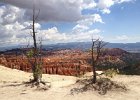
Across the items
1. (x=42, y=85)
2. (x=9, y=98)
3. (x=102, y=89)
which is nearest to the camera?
(x=9, y=98)

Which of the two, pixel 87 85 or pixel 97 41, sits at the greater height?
pixel 97 41

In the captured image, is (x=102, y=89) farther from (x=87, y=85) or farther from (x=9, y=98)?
(x=9, y=98)

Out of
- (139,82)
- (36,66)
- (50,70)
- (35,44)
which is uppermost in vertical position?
(35,44)

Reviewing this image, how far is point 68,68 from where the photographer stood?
10844 centimetres

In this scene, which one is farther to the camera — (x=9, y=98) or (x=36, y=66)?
(x=36, y=66)

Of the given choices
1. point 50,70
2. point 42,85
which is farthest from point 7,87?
point 50,70

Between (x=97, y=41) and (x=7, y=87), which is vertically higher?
(x=97, y=41)

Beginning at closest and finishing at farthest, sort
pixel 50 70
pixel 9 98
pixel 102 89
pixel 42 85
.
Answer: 1. pixel 9 98
2. pixel 102 89
3. pixel 42 85
4. pixel 50 70

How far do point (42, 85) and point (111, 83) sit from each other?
689cm

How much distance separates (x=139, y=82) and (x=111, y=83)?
4.69 m

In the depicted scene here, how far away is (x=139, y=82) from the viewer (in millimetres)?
30625

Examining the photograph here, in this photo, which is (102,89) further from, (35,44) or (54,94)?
(35,44)

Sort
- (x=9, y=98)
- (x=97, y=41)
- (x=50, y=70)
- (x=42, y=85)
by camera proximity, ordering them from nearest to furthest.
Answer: (x=9, y=98) → (x=42, y=85) → (x=97, y=41) → (x=50, y=70)

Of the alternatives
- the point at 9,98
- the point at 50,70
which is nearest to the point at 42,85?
the point at 9,98
